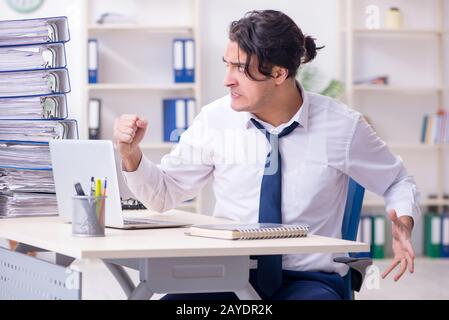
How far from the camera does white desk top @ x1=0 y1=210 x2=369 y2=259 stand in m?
1.62

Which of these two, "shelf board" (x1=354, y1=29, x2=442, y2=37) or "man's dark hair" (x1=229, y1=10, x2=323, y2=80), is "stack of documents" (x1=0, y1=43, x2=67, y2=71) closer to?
"man's dark hair" (x1=229, y1=10, x2=323, y2=80)

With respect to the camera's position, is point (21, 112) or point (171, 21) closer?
point (21, 112)

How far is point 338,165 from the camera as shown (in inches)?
92.9

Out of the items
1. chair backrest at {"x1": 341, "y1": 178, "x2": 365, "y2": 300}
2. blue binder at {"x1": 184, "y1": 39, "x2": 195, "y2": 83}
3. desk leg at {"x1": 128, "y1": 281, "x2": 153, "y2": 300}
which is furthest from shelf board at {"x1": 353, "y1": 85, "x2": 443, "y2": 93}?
desk leg at {"x1": 128, "y1": 281, "x2": 153, "y2": 300}

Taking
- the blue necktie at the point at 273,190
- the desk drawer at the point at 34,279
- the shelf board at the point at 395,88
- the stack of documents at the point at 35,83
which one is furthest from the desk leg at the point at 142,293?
the shelf board at the point at 395,88

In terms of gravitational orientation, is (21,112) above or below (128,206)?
above

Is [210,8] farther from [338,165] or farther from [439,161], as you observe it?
[338,165]

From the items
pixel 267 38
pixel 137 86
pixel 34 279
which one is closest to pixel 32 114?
pixel 34 279

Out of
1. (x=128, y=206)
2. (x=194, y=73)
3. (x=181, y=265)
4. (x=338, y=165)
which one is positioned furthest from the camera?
(x=194, y=73)

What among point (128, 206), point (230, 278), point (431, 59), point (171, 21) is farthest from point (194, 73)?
point (230, 278)

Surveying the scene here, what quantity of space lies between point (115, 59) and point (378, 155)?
370cm

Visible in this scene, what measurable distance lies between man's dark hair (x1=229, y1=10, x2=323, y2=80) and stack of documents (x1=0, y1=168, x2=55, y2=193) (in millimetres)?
627

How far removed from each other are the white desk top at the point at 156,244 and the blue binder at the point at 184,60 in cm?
372
